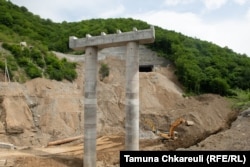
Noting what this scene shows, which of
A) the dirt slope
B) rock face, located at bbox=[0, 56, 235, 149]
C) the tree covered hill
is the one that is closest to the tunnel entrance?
A: the tree covered hill

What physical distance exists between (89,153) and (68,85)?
19.6m

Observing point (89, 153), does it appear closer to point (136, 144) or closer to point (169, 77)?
point (136, 144)

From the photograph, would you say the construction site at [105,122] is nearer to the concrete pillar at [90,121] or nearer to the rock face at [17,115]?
the rock face at [17,115]

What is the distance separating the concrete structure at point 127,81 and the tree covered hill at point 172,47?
20.3 meters

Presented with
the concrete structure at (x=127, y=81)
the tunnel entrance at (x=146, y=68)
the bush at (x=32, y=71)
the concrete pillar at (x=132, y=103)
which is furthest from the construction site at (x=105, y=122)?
the tunnel entrance at (x=146, y=68)

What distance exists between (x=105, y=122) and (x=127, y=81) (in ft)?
57.0

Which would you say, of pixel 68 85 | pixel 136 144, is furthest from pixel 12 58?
pixel 136 144

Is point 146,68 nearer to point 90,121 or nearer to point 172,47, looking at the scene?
point 172,47

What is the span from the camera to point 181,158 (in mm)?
11992

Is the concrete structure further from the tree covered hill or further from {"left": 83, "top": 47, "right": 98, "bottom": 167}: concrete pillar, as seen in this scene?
the tree covered hill

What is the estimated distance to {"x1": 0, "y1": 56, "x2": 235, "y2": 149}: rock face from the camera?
3234 cm

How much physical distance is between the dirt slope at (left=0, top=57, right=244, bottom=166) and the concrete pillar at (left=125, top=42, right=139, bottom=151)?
455cm

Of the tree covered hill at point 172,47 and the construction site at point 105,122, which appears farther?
the tree covered hill at point 172,47

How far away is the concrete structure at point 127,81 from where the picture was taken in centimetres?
2094
